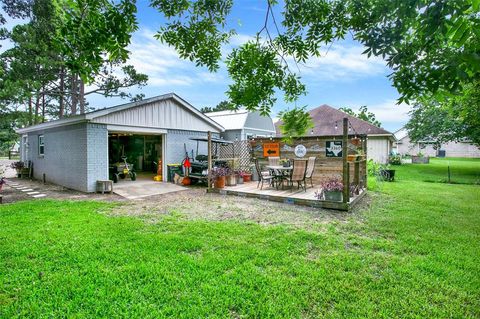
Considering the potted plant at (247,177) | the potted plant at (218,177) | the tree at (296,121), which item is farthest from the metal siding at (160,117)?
the tree at (296,121)

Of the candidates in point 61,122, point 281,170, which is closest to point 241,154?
point 281,170

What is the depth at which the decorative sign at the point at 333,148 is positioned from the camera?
31.4ft

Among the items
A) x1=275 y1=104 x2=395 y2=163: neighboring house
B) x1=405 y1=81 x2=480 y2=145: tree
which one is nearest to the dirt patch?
x1=405 y1=81 x2=480 y2=145: tree

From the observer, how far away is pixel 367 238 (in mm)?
4547

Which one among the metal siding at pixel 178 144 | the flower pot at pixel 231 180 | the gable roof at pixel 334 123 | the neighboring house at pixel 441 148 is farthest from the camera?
the neighboring house at pixel 441 148

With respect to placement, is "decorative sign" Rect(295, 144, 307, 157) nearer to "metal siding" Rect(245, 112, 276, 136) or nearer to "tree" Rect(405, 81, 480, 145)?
"metal siding" Rect(245, 112, 276, 136)

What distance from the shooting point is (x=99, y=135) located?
9.45 meters

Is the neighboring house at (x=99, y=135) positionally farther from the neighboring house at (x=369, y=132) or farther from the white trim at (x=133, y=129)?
the neighboring house at (x=369, y=132)

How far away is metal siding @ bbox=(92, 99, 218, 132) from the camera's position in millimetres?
10031

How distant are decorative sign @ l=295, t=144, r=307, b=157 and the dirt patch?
12.0 ft

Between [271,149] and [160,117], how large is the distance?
201 inches

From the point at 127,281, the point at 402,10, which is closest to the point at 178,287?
the point at 127,281

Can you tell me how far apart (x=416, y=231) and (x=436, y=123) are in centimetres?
1833

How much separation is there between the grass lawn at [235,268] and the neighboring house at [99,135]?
412 cm
